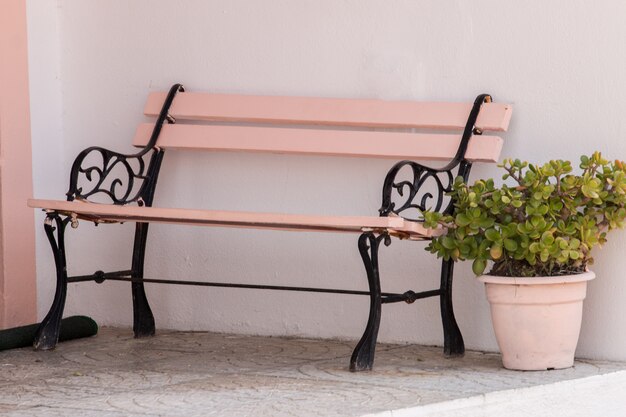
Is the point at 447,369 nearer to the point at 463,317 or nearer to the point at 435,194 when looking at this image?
the point at 463,317

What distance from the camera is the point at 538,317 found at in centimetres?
343

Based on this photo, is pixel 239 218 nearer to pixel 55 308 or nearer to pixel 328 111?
pixel 328 111

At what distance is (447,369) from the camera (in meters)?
3.52

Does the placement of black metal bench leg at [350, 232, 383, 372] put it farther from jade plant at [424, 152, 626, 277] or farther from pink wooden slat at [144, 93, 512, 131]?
pink wooden slat at [144, 93, 512, 131]

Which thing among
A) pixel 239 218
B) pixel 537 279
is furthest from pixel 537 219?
pixel 239 218

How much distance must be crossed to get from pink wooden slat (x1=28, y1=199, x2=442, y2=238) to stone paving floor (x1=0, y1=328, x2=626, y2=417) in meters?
0.46

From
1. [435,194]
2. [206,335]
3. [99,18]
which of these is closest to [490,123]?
[435,194]

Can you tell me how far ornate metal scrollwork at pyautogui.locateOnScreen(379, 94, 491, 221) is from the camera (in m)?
3.47

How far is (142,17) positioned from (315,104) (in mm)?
924

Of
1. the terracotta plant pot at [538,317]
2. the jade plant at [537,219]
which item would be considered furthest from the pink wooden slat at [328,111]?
the terracotta plant pot at [538,317]

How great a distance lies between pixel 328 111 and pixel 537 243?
1083 millimetres

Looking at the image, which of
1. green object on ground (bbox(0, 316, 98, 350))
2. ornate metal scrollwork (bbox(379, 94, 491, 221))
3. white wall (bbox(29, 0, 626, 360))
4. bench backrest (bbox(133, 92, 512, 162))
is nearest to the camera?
ornate metal scrollwork (bbox(379, 94, 491, 221))

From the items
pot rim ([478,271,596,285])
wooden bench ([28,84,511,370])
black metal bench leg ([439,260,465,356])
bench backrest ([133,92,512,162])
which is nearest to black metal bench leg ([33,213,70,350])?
wooden bench ([28,84,511,370])

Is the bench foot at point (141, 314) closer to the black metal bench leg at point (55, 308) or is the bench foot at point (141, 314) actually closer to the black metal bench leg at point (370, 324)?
the black metal bench leg at point (55, 308)
